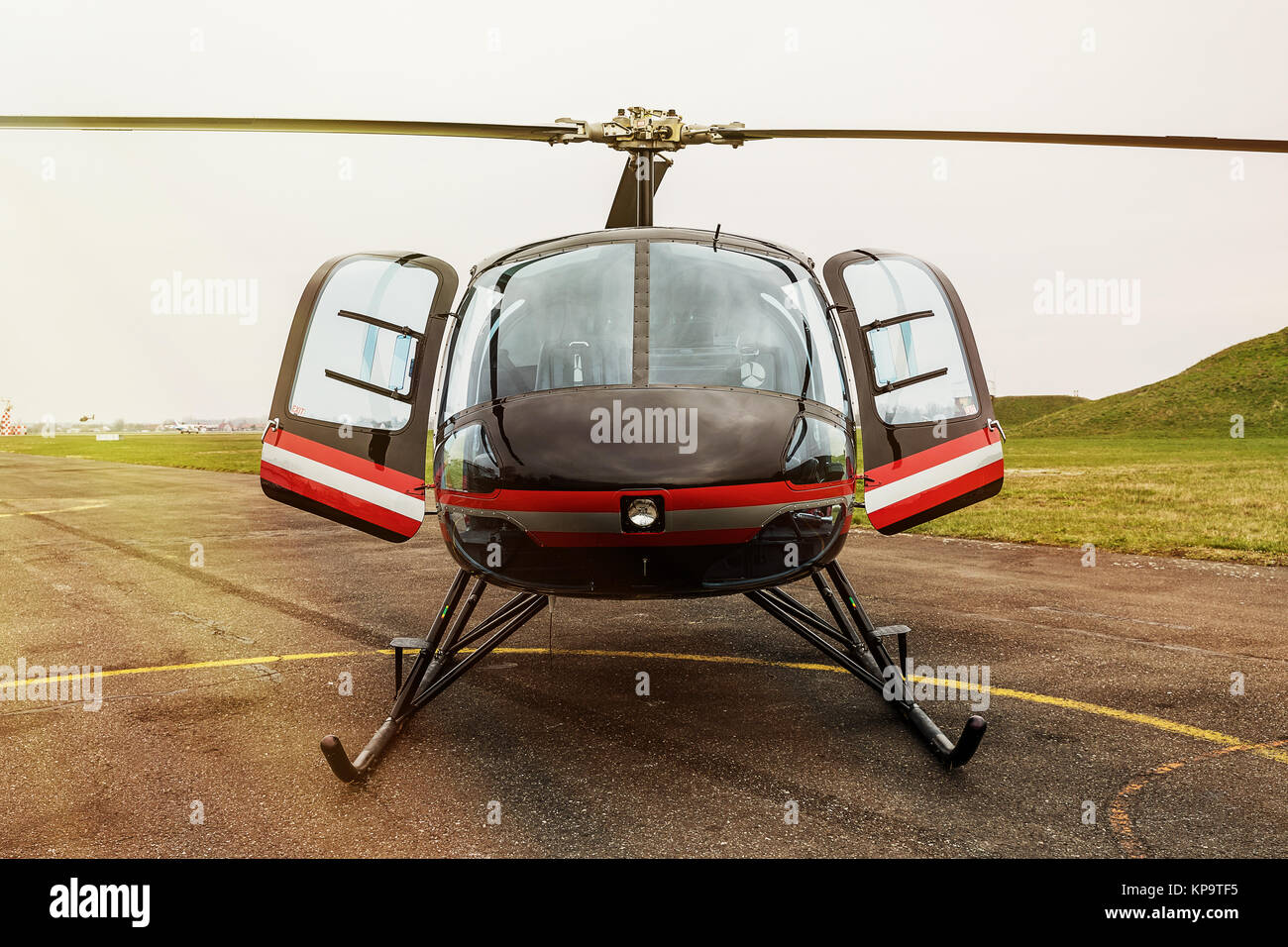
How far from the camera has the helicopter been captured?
362 cm

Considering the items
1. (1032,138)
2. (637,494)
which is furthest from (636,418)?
(1032,138)

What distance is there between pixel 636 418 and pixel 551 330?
76cm

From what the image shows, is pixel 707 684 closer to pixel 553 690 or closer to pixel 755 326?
pixel 553 690

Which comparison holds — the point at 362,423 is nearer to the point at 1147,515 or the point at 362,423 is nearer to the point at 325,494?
the point at 325,494

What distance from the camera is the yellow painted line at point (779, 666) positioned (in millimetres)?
4465

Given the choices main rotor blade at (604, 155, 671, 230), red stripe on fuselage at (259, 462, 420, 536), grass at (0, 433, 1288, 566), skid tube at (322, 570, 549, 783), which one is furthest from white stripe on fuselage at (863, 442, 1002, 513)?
grass at (0, 433, 1288, 566)

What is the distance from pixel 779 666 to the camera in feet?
19.5

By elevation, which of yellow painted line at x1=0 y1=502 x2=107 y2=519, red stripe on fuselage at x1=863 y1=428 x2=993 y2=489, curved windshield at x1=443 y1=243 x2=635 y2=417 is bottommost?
yellow painted line at x1=0 y1=502 x2=107 y2=519

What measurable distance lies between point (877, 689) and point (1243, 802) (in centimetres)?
161

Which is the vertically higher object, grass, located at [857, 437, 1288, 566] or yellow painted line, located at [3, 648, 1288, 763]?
yellow painted line, located at [3, 648, 1288, 763]

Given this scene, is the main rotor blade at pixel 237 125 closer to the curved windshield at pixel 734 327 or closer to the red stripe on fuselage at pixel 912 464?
the curved windshield at pixel 734 327

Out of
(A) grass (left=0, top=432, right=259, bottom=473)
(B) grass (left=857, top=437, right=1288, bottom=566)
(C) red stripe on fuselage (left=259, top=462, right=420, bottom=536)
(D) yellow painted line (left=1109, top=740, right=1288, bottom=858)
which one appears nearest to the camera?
(D) yellow painted line (left=1109, top=740, right=1288, bottom=858)

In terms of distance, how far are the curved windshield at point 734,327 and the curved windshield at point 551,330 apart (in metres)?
0.16

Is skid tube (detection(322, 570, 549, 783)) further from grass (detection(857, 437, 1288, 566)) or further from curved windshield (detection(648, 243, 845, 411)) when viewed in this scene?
grass (detection(857, 437, 1288, 566))
